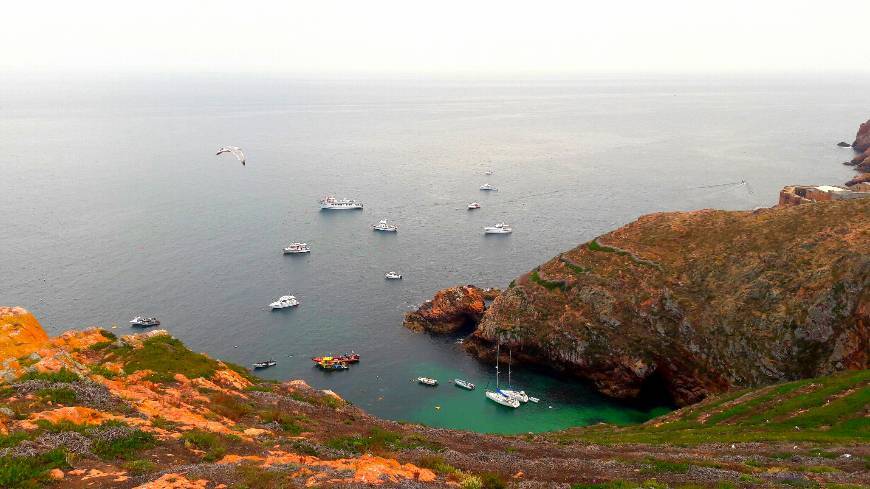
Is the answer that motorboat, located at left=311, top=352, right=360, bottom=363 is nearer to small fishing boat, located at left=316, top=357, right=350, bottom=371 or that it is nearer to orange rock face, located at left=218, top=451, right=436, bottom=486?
small fishing boat, located at left=316, top=357, right=350, bottom=371

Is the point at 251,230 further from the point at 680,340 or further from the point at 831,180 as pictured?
the point at 831,180

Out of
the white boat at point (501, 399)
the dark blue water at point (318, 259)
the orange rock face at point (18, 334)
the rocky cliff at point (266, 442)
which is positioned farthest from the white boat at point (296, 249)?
the orange rock face at point (18, 334)

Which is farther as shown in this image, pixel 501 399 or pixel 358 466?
pixel 501 399

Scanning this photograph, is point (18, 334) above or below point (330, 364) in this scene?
above

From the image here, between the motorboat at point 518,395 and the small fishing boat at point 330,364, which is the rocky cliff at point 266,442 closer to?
the motorboat at point 518,395

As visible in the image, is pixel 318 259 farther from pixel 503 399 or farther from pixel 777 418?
pixel 777 418

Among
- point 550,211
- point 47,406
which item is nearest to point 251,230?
point 550,211

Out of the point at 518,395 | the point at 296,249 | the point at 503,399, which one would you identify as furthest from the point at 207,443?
the point at 296,249
